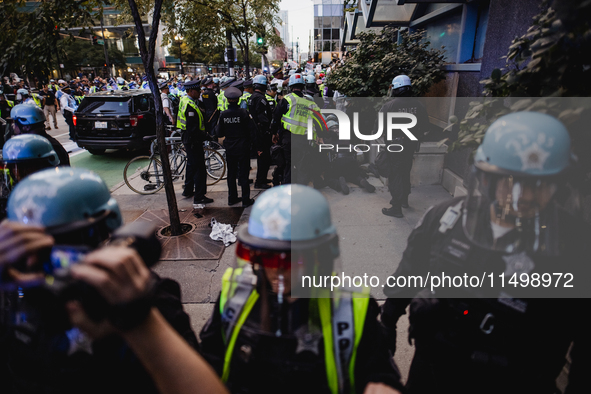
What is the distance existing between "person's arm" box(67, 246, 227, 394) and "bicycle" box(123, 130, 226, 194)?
6.48m

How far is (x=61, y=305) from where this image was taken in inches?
39.2

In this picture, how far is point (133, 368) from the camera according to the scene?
4.19ft

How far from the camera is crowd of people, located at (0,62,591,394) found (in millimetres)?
952

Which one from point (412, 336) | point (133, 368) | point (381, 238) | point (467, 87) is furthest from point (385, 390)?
point (467, 87)

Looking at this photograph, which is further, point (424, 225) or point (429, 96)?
point (429, 96)

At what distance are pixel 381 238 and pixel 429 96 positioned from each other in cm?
545

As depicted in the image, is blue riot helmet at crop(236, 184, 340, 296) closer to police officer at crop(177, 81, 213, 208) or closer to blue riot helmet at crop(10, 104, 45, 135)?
blue riot helmet at crop(10, 104, 45, 135)

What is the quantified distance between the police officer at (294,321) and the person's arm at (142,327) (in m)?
0.45

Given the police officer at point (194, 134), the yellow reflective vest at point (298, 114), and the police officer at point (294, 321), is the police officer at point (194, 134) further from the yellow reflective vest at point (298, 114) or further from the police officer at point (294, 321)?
the police officer at point (294, 321)

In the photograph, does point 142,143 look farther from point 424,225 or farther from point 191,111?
point 424,225

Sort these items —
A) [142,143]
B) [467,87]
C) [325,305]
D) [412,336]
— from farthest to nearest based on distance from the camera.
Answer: [142,143] < [467,87] < [412,336] < [325,305]

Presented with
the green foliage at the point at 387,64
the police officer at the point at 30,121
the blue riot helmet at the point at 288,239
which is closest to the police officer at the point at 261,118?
the green foliage at the point at 387,64

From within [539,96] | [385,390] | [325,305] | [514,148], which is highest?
[539,96]

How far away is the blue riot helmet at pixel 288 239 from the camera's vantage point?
1.34 metres
